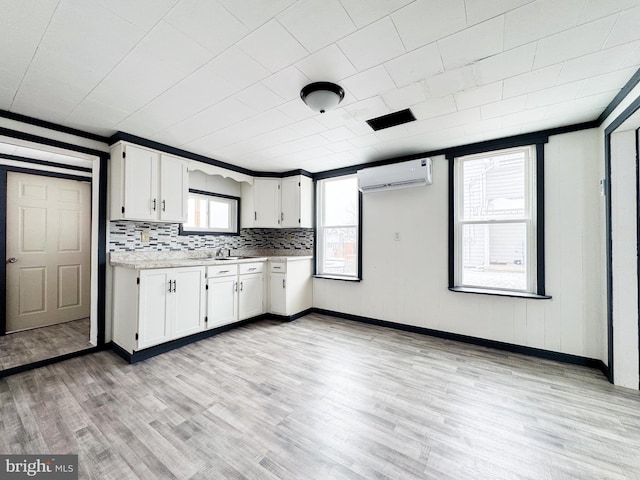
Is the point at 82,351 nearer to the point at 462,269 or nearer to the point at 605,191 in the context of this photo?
the point at 462,269

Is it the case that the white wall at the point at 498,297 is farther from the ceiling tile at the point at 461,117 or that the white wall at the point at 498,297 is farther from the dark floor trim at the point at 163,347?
the dark floor trim at the point at 163,347

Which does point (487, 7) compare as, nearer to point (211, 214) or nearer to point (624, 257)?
point (624, 257)

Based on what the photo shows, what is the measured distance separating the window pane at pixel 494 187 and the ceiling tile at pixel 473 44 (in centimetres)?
187

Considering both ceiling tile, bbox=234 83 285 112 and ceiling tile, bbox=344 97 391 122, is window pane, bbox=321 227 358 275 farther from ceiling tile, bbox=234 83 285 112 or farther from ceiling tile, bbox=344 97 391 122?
ceiling tile, bbox=234 83 285 112

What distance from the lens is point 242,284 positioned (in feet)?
12.7

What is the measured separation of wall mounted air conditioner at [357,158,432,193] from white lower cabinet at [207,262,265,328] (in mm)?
2060

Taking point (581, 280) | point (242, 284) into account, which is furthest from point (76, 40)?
point (581, 280)

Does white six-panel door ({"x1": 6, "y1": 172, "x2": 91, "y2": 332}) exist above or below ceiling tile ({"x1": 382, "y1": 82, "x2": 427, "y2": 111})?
below

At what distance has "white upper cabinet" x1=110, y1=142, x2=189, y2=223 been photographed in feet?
9.74

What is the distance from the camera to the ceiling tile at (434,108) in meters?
2.25

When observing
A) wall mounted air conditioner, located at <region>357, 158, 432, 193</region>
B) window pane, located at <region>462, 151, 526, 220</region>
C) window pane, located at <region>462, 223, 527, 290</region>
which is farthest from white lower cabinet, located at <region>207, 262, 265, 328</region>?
window pane, located at <region>462, 151, 526, 220</region>

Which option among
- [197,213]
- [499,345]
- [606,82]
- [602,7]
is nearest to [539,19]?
[602,7]
